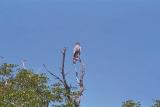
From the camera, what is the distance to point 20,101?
3069 cm

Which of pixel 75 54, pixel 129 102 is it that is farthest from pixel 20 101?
pixel 129 102

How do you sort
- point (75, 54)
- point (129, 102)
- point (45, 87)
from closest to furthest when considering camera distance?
point (75, 54), point (45, 87), point (129, 102)

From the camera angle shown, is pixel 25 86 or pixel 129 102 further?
pixel 129 102

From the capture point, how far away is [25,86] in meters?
33.9

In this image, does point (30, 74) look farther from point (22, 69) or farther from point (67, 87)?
point (67, 87)

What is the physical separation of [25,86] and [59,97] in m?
2.66

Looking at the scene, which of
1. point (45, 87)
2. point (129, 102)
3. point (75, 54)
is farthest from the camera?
point (129, 102)

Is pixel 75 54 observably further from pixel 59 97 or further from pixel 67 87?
pixel 59 97

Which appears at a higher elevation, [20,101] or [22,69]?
[22,69]

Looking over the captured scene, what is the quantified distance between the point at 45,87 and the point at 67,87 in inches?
156

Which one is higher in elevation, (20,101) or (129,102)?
(129,102)

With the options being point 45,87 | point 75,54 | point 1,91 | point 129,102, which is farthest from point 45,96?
point 129,102

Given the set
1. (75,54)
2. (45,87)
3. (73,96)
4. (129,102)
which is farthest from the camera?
(129,102)

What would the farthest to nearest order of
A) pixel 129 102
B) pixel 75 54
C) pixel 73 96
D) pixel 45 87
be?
pixel 129 102
pixel 45 87
pixel 73 96
pixel 75 54
